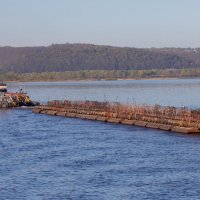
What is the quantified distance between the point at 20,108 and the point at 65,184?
3607 inches

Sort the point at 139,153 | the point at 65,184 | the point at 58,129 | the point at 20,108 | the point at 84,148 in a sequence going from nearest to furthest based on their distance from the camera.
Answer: the point at 65,184 < the point at 139,153 < the point at 84,148 < the point at 58,129 < the point at 20,108

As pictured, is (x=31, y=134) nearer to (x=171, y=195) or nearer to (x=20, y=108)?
(x=171, y=195)

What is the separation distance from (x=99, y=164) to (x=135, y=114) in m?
41.4

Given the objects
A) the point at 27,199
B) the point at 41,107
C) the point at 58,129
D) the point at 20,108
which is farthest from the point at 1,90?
the point at 27,199

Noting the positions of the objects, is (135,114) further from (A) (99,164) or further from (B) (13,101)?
(B) (13,101)

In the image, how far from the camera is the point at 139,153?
6600cm

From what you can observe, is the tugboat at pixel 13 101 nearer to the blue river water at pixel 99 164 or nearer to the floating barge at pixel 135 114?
the floating barge at pixel 135 114

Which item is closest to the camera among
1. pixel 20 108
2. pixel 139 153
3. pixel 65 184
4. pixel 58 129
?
pixel 65 184

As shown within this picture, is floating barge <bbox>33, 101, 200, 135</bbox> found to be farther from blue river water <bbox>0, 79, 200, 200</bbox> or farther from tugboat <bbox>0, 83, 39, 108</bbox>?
tugboat <bbox>0, 83, 39, 108</bbox>

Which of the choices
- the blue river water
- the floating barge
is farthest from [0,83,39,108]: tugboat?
the blue river water

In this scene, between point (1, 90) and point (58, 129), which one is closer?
point (58, 129)

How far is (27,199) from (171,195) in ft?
31.4

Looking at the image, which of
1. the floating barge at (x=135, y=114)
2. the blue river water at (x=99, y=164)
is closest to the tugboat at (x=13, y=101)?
the floating barge at (x=135, y=114)

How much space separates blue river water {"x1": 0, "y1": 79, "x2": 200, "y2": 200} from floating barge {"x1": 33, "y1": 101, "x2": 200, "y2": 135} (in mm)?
2418
